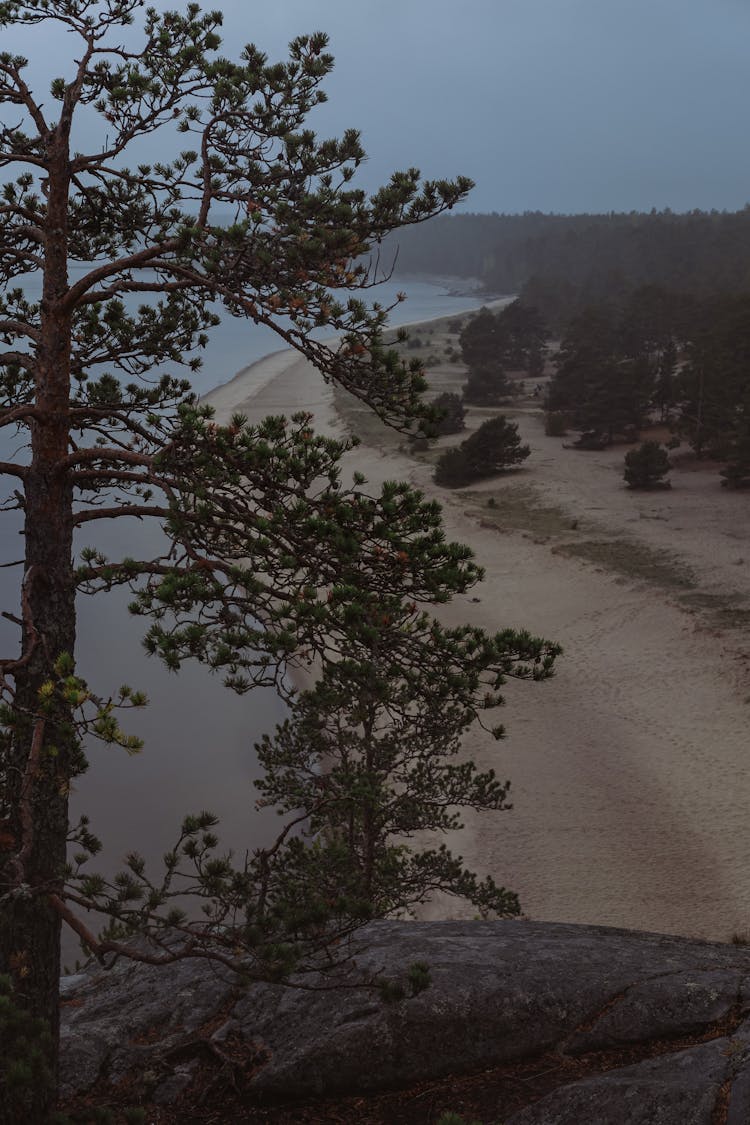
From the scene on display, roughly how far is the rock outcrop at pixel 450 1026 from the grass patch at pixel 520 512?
23.9m

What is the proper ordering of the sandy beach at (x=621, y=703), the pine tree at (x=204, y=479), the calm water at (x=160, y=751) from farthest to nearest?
the calm water at (x=160, y=751) < the sandy beach at (x=621, y=703) < the pine tree at (x=204, y=479)

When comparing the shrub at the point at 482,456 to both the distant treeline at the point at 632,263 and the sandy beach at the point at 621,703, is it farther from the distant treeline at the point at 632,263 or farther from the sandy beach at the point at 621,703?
the distant treeline at the point at 632,263

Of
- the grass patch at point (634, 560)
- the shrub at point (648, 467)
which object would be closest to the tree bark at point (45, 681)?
the grass patch at point (634, 560)

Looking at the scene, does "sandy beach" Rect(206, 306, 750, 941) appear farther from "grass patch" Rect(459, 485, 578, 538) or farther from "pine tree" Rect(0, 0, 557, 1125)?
"pine tree" Rect(0, 0, 557, 1125)

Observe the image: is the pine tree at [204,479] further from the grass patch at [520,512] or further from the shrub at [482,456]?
the shrub at [482,456]

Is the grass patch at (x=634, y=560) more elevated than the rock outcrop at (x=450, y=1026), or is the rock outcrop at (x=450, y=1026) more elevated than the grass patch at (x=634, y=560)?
the grass patch at (x=634, y=560)

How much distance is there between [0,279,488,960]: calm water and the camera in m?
16.6

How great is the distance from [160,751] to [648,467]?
72.6 ft

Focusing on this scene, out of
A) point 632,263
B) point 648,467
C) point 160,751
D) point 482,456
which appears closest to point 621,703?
point 160,751

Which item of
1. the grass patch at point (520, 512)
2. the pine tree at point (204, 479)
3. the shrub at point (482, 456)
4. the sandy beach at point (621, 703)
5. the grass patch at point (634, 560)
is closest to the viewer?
the pine tree at point (204, 479)

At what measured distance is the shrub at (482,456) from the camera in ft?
123

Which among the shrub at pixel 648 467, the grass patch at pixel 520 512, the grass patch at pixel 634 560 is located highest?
the shrub at pixel 648 467

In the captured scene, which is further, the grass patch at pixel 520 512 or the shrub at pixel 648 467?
the shrub at pixel 648 467

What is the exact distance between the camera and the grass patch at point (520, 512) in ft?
103
